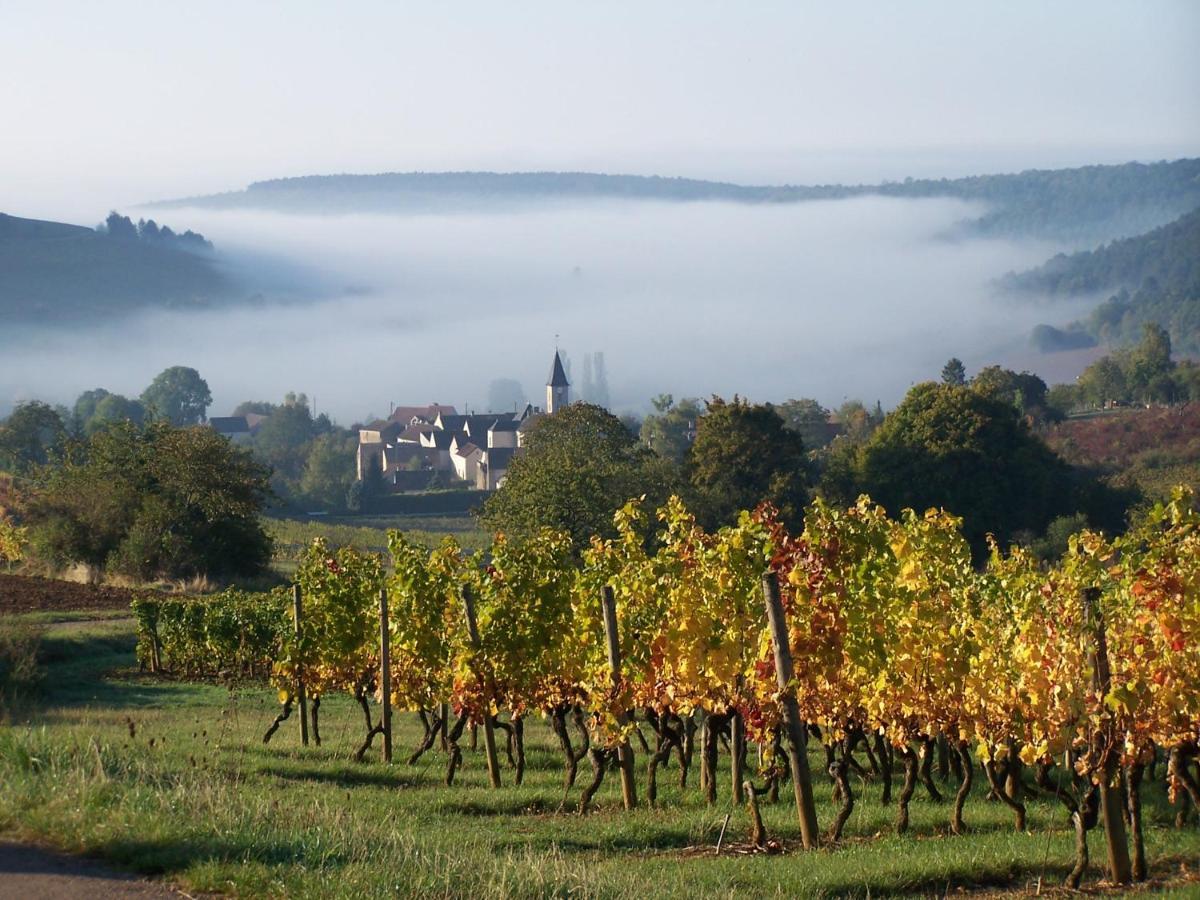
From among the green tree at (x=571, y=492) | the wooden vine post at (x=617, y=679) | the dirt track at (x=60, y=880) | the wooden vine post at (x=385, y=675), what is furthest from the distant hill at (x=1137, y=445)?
the dirt track at (x=60, y=880)

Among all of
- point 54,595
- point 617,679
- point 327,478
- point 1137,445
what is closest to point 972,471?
point 1137,445

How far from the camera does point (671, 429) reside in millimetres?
137375

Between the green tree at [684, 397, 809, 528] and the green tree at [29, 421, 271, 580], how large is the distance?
21131 millimetres

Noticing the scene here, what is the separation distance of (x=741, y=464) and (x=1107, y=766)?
52634mm

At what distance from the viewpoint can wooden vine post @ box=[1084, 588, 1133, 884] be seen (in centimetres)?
1028

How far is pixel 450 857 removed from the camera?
855 cm

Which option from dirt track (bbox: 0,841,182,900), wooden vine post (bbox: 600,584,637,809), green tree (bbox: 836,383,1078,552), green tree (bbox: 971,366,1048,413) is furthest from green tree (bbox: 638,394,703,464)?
dirt track (bbox: 0,841,182,900)

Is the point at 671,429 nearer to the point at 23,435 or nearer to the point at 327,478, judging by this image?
the point at 327,478

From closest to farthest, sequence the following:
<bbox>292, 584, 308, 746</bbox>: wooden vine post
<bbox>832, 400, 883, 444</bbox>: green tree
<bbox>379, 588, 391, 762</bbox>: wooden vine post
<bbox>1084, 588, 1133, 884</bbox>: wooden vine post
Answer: <bbox>1084, 588, 1133, 884</bbox>: wooden vine post < <bbox>379, 588, 391, 762</bbox>: wooden vine post < <bbox>292, 584, 308, 746</bbox>: wooden vine post < <bbox>832, 400, 883, 444</bbox>: green tree

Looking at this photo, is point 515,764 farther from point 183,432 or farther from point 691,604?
point 183,432

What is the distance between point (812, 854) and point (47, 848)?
5.72 meters

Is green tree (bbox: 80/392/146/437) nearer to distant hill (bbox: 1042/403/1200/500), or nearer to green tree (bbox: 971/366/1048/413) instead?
green tree (bbox: 971/366/1048/413)

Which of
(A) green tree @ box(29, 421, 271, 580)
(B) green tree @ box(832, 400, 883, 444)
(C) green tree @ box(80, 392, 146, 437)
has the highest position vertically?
(C) green tree @ box(80, 392, 146, 437)

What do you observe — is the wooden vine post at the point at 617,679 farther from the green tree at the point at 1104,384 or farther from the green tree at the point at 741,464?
the green tree at the point at 1104,384
